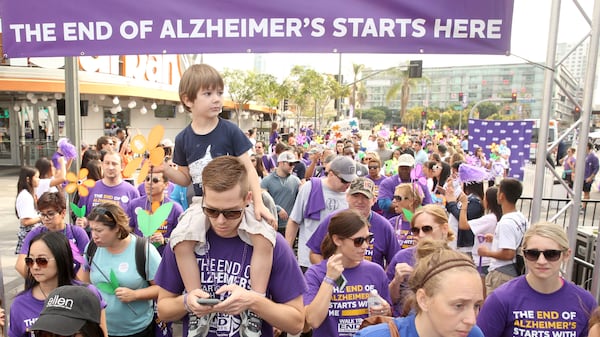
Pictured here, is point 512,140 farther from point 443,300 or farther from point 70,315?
point 70,315

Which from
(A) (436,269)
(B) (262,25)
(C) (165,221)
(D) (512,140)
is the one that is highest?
(B) (262,25)

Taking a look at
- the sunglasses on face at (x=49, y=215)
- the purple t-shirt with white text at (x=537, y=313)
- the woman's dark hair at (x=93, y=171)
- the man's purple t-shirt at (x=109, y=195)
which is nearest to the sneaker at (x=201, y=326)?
the purple t-shirt with white text at (x=537, y=313)

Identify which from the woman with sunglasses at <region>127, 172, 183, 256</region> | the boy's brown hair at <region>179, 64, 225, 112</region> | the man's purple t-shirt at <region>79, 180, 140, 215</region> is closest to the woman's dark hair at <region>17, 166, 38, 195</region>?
the man's purple t-shirt at <region>79, 180, 140, 215</region>

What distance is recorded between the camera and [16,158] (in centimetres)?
1986

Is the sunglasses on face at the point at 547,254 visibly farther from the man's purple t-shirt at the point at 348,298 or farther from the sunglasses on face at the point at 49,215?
the sunglasses on face at the point at 49,215

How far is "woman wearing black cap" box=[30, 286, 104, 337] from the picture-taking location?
189cm

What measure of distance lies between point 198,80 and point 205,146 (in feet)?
1.28

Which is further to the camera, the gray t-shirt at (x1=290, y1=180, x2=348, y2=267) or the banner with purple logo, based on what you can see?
the banner with purple logo

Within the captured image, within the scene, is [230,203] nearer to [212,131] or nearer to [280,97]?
[212,131]

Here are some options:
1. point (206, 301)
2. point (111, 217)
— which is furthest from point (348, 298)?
point (111, 217)

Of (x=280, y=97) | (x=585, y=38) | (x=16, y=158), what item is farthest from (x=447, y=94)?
(x=585, y=38)

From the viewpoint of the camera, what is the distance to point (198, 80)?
8.46ft

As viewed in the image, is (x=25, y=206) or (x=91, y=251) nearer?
(x=91, y=251)

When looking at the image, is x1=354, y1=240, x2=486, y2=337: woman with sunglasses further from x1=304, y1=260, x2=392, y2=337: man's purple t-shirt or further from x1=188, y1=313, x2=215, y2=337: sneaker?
x1=304, y1=260, x2=392, y2=337: man's purple t-shirt
